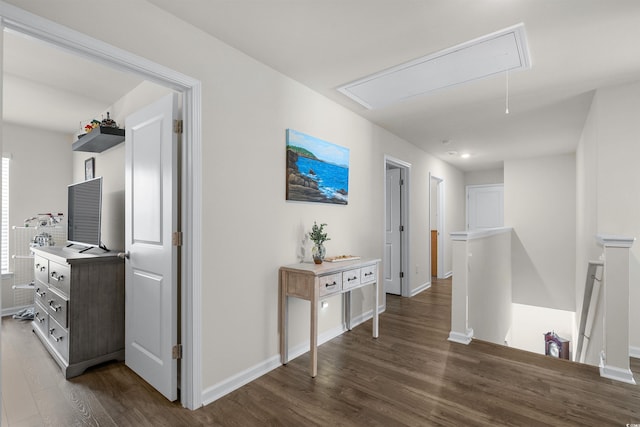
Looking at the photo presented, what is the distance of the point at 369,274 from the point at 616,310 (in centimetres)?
196

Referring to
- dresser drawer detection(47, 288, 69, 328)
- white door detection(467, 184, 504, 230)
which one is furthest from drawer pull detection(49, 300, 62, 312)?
white door detection(467, 184, 504, 230)

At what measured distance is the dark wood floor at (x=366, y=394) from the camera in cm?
196

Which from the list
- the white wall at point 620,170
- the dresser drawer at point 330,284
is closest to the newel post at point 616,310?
the white wall at point 620,170

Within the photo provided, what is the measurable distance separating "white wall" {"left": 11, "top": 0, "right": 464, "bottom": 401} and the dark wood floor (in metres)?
0.30

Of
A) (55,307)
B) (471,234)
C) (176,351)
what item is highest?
(471,234)

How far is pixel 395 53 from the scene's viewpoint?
2.45m

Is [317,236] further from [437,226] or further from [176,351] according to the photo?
[437,226]

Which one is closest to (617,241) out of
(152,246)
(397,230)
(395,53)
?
(395,53)

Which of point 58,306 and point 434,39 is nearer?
point 434,39

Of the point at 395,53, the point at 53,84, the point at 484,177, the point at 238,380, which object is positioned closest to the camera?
the point at 238,380

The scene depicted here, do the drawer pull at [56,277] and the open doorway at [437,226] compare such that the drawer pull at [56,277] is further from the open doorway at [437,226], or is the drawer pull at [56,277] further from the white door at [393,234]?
the open doorway at [437,226]

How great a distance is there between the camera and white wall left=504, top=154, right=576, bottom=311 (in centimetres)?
596

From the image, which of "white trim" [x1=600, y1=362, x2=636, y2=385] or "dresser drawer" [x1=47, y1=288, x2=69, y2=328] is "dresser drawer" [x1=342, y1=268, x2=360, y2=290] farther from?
"dresser drawer" [x1=47, y1=288, x2=69, y2=328]

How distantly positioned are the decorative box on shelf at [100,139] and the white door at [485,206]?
24.2 feet
